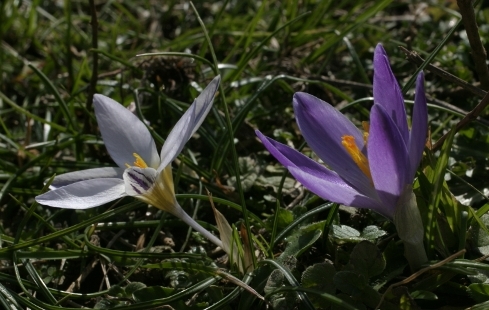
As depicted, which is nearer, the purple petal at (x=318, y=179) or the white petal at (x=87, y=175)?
the purple petal at (x=318, y=179)

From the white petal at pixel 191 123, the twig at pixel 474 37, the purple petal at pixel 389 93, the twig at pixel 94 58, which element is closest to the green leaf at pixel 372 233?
the purple petal at pixel 389 93

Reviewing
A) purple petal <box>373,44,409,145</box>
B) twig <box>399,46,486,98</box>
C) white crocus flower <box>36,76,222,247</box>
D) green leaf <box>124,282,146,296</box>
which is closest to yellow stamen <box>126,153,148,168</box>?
white crocus flower <box>36,76,222,247</box>

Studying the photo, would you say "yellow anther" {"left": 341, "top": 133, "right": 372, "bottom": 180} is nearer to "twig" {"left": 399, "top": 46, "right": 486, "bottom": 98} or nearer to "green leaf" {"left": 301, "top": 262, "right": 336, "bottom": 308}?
"green leaf" {"left": 301, "top": 262, "right": 336, "bottom": 308}

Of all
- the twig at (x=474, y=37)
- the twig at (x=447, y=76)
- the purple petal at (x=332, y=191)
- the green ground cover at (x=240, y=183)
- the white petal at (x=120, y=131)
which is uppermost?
the twig at (x=474, y=37)

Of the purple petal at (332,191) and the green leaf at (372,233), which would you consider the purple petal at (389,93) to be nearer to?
the purple petal at (332,191)

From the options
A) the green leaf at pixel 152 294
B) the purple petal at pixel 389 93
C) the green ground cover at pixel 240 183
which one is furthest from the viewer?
the green leaf at pixel 152 294

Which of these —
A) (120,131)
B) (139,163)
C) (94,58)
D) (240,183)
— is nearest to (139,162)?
(139,163)
